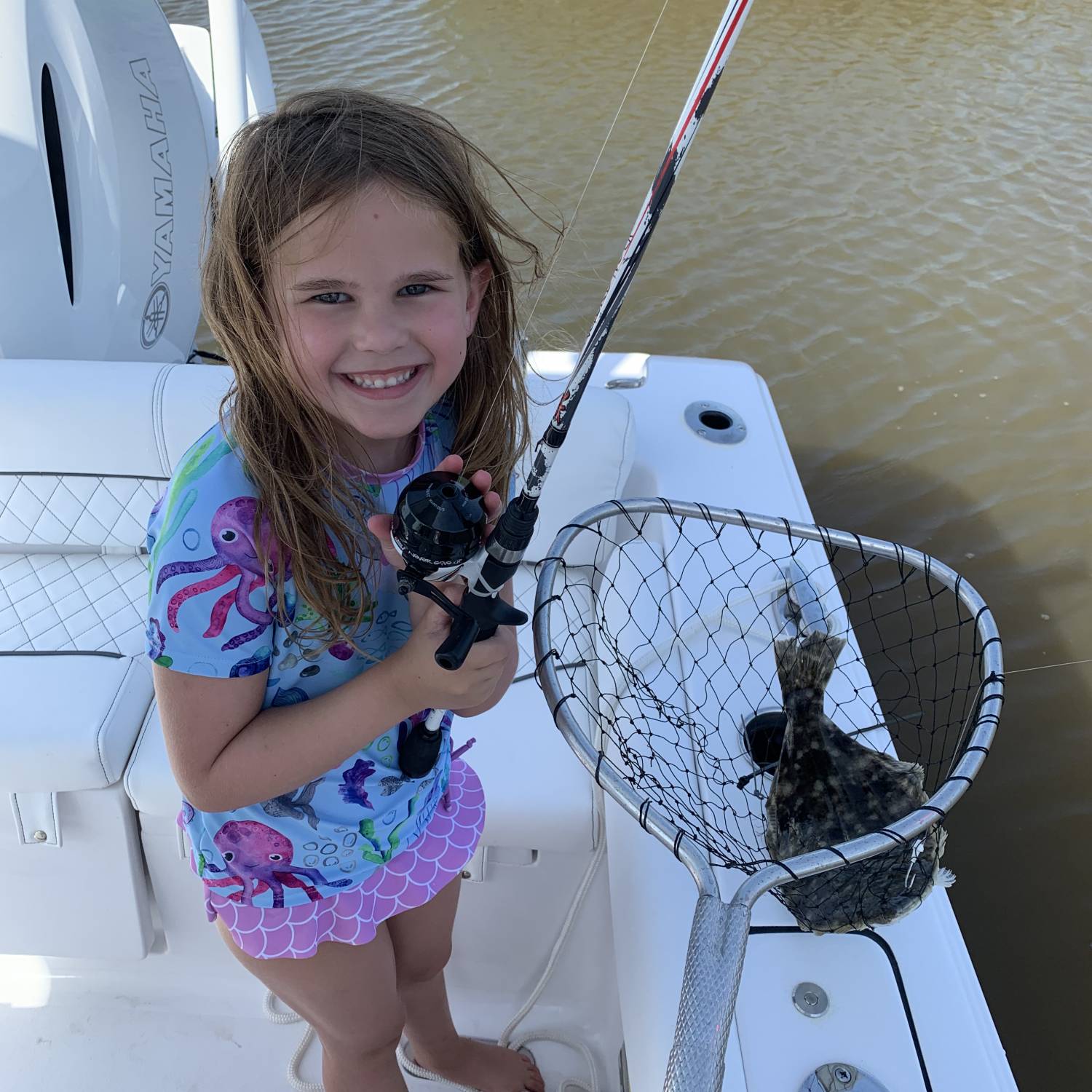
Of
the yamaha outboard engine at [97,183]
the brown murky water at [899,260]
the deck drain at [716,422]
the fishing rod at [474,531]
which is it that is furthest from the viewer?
the brown murky water at [899,260]

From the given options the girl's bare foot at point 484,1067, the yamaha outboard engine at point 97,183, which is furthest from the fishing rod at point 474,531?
the yamaha outboard engine at point 97,183

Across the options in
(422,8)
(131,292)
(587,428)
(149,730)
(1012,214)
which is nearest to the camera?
(149,730)

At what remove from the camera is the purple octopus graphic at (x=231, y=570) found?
2.60ft

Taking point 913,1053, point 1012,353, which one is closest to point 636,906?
point 913,1053

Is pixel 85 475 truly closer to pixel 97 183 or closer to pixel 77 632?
pixel 77 632

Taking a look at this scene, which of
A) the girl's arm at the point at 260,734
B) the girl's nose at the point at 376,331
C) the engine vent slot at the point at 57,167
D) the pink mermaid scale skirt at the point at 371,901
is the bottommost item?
the engine vent slot at the point at 57,167

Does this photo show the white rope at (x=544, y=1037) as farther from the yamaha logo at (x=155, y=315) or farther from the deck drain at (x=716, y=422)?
the yamaha logo at (x=155, y=315)

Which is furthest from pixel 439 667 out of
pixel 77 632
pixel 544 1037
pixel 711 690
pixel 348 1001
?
pixel 77 632

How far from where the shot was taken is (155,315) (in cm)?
292

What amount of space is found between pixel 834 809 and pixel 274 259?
0.91m

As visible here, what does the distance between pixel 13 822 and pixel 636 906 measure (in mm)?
1021

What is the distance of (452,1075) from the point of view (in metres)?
1.46

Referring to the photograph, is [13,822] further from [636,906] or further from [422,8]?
[422,8]

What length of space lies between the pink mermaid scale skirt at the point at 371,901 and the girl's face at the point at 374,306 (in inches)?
20.5
